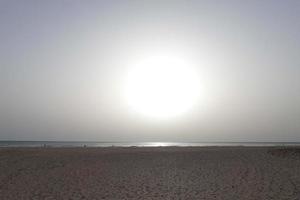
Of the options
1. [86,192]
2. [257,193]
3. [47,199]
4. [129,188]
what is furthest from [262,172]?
[47,199]

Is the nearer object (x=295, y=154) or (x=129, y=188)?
(x=129, y=188)

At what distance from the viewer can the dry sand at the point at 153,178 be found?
23.4 metres

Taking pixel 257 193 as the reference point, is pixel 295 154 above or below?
above

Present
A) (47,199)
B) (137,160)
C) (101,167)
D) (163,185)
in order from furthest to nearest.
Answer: (137,160), (101,167), (163,185), (47,199)

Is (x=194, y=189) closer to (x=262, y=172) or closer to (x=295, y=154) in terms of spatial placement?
(x=262, y=172)

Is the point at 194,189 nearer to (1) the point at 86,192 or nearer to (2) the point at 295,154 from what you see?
(1) the point at 86,192

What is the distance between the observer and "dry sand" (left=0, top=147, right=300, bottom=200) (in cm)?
2344

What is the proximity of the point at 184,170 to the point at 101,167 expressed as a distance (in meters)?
6.60

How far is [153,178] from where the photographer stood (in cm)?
2831

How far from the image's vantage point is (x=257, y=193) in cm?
2344

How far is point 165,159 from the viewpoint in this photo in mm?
39188

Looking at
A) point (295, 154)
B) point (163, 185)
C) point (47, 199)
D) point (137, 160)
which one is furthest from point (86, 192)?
point (295, 154)

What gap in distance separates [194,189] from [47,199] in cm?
798

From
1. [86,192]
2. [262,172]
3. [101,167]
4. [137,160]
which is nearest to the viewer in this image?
[86,192]
